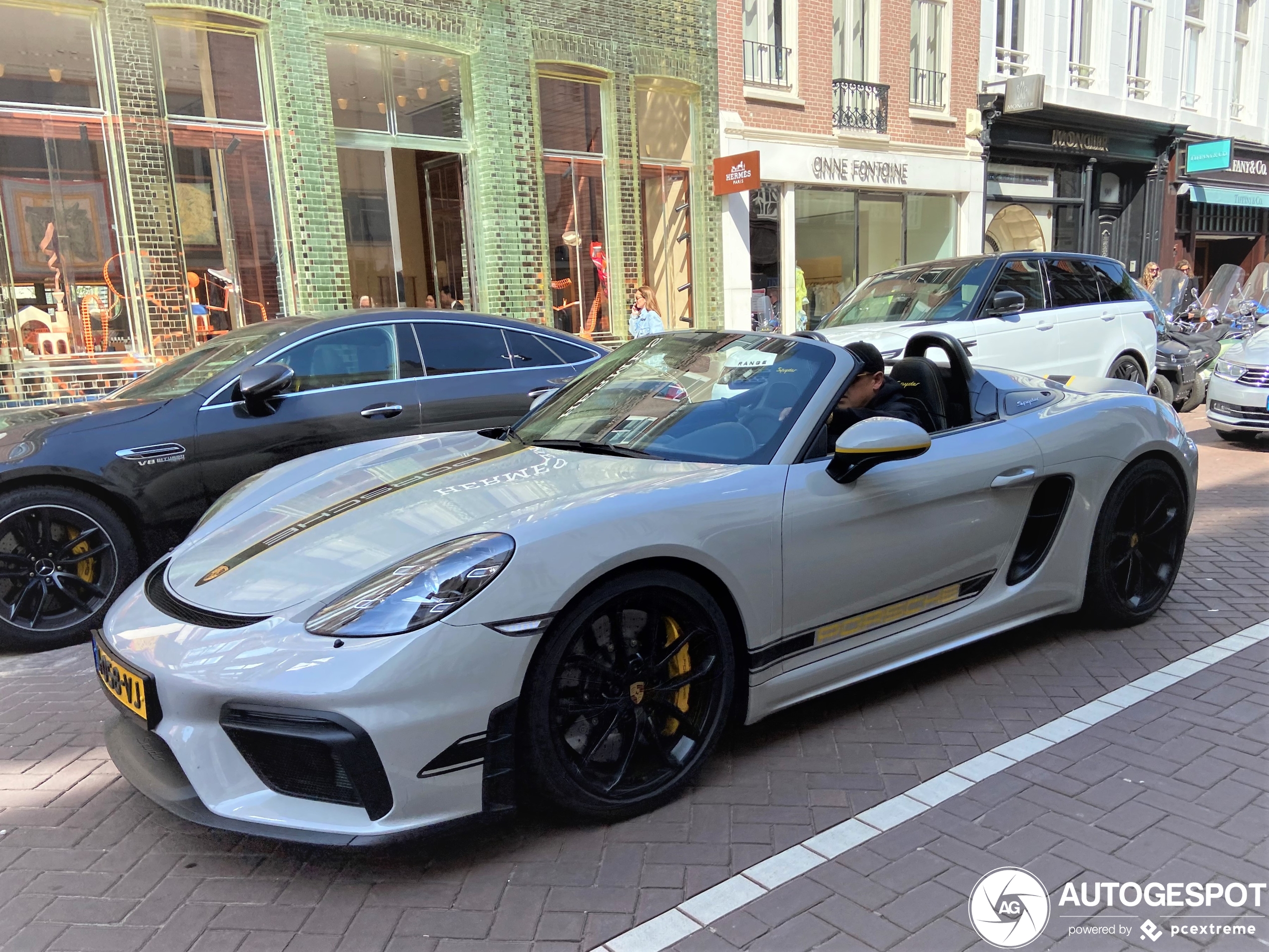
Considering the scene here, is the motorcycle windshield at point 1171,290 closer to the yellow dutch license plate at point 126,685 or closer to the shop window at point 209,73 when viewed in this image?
the shop window at point 209,73

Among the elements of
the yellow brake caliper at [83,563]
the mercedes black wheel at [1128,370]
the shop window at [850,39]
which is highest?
the shop window at [850,39]

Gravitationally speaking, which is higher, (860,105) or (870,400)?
(860,105)

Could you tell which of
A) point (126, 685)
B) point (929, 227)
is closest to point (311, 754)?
point (126, 685)

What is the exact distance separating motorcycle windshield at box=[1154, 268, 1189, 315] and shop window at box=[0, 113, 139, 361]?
1351cm

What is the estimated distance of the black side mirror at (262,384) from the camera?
16.0 ft

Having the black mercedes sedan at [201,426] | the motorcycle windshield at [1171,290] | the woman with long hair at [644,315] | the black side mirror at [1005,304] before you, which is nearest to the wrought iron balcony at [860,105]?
the woman with long hair at [644,315]

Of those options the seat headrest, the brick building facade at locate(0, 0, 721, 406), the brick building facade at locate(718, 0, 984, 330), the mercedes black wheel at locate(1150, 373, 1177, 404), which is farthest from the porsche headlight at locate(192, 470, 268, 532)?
the brick building facade at locate(718, 0, 984, 330)

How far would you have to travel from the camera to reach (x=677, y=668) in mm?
2865

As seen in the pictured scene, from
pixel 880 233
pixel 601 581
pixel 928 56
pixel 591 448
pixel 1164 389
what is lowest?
pixel 1164 389

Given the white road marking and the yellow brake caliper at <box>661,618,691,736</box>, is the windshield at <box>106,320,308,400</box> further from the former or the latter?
the white road marking

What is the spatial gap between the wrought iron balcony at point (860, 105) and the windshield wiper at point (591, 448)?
581 inches

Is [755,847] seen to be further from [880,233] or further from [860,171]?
[880,233]

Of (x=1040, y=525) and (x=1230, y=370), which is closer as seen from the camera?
(x=1040, y=525)

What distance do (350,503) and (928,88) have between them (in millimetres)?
18219
